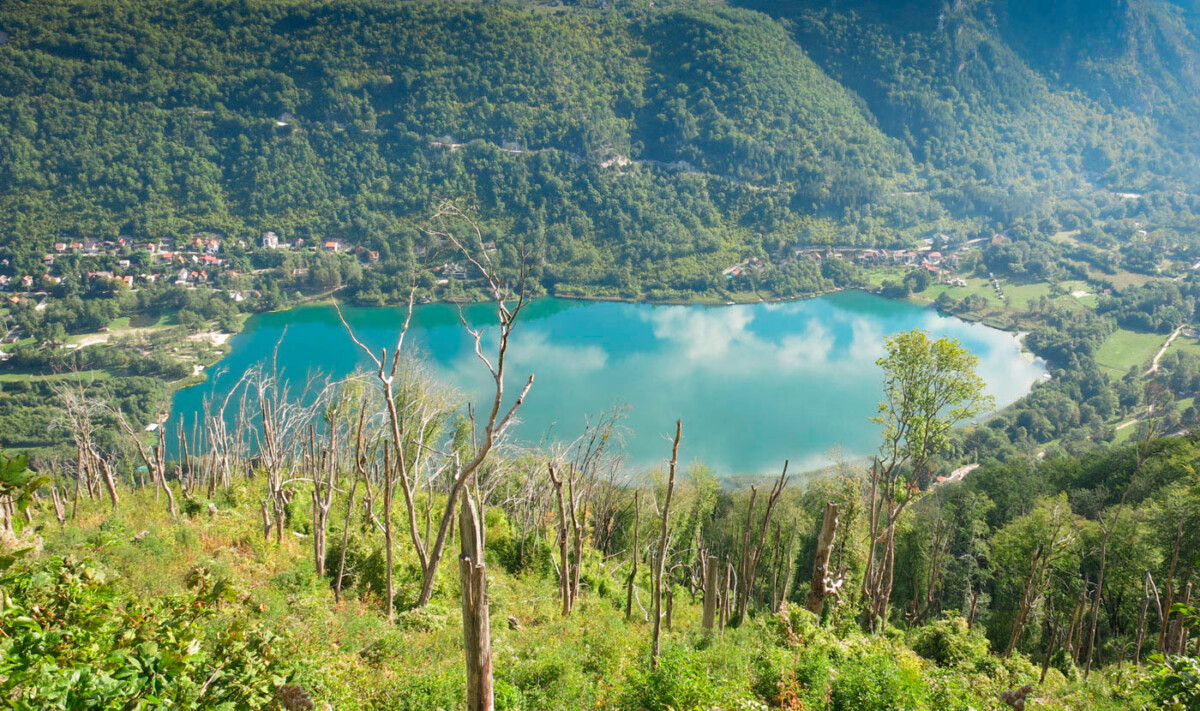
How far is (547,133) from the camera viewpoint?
274 feet

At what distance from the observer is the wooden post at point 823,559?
28.6 feet

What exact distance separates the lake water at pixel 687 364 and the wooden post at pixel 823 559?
21.4m

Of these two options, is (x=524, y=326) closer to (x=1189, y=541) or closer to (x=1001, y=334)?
(x=1001, y=334)

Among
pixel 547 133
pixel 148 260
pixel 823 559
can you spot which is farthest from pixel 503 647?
pixel 547 133

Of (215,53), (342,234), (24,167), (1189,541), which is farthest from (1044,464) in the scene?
(215,53)

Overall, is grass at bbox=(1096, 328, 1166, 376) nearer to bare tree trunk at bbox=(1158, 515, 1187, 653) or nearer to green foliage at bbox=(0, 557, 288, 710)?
bare tree trunk at bbox=(1158, 515, 1187, 653)

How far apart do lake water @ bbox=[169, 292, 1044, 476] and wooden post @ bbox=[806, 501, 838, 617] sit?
2139 centimetres

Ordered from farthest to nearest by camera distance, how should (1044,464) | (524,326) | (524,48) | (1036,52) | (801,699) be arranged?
(1036,52), (524,48), (524,326), (1044,464), (801,699)

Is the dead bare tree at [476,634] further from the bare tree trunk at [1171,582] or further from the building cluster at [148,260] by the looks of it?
the building cluster at [148,260]

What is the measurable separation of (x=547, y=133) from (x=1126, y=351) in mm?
61381

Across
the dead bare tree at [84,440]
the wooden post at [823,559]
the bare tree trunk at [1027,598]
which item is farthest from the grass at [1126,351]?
the dead bare tree at [84,440]

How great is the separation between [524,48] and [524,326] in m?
54.5

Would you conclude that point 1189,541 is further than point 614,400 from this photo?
No

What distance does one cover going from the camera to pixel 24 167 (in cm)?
6359
